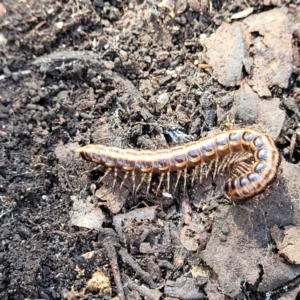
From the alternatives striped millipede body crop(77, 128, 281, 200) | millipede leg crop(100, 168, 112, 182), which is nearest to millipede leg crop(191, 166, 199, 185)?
striped millipede body crop(77, 128, 281, 200)

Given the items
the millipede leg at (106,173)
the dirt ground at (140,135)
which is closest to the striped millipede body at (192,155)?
the millipede leg at (106,173)

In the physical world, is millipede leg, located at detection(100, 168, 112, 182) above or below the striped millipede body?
below

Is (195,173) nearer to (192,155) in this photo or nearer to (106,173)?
(192,155)

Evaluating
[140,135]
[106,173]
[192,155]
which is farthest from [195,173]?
[106,173]

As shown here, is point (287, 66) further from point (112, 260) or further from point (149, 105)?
point (112, 260)

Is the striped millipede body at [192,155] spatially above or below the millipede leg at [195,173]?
above

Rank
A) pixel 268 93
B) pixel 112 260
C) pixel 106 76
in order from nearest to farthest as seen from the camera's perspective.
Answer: pixel 112 260 → pixel 268 93 → pixel 106 76

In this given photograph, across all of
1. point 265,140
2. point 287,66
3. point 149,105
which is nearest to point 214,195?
point 265,140

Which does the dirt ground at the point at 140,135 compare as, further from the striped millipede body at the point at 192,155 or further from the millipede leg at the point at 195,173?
the striped millipede body at the point at 192,155

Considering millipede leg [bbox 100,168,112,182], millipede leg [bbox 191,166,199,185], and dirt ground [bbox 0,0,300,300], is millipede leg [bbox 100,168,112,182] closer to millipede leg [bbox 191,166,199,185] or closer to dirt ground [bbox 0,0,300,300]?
dirt ground [bbox 0,0,300,300]
